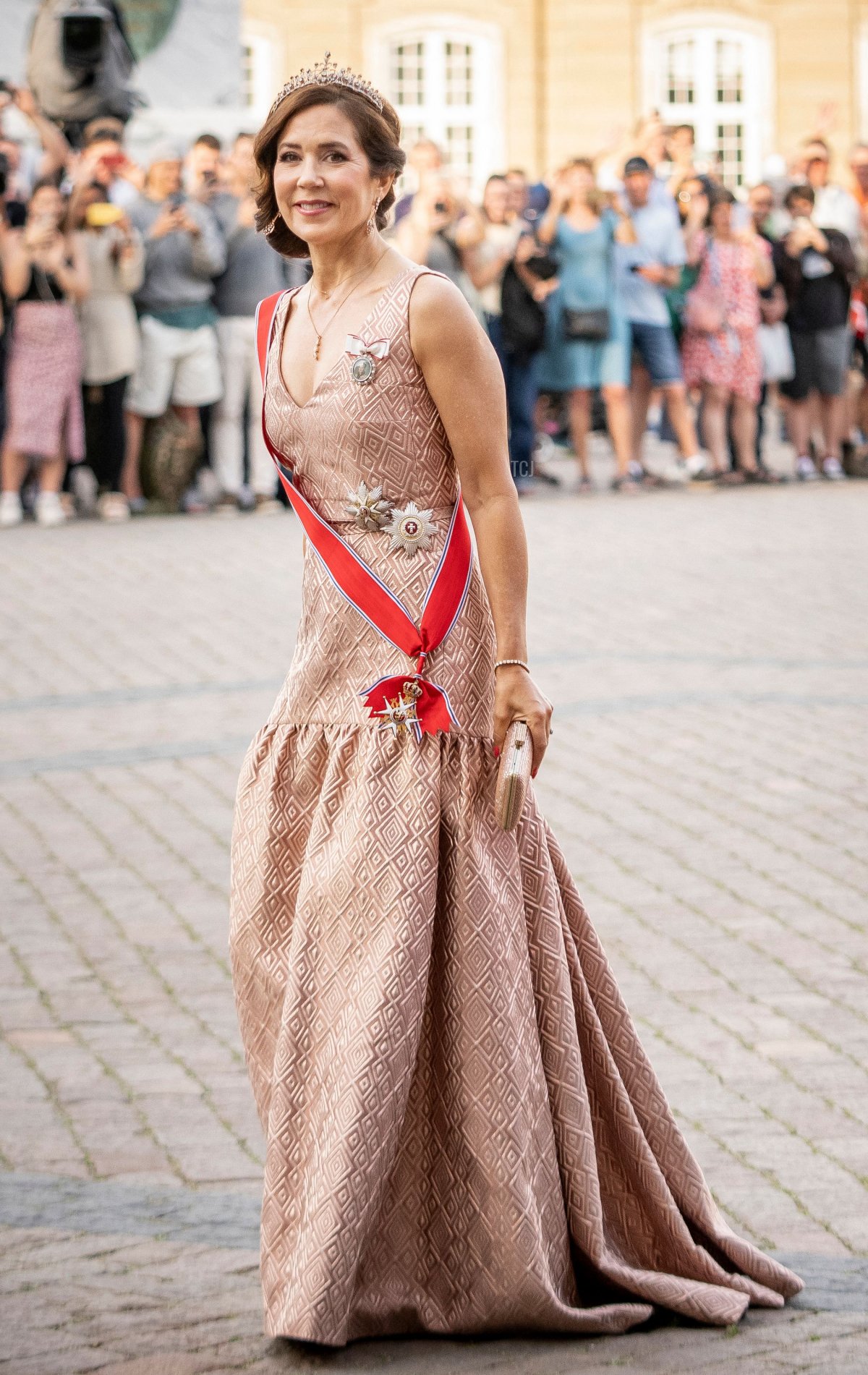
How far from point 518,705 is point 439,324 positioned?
0.60 meters

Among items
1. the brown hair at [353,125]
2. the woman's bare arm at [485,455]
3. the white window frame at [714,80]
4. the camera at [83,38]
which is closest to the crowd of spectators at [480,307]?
the camera at [83,38]

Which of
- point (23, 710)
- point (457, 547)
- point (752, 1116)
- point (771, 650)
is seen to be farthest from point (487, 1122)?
point (771, 650)

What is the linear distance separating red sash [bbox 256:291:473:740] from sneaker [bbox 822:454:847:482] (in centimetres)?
1410

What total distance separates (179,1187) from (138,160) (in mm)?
15275

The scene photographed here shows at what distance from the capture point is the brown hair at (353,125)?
3.43 meters

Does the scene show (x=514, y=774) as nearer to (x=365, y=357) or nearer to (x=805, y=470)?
(x=365, y=357)

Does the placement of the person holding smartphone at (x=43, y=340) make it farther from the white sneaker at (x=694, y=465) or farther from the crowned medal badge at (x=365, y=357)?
the crowned medal badge at (x=365, y=357)

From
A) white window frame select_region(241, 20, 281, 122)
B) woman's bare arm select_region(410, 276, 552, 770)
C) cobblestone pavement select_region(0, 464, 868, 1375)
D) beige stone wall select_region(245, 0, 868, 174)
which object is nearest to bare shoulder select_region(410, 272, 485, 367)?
woman's bare arm select_region(410, 276, 552, 770)

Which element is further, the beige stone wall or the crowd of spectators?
the beige stone wall

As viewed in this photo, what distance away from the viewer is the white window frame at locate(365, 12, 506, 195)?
3338cm

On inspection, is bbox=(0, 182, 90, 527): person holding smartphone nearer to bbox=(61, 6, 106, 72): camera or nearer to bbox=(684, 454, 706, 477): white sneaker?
bbox=(61, 6, 106, 72): camera

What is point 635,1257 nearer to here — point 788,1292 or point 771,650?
point 788,1292

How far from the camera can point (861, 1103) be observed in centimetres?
461

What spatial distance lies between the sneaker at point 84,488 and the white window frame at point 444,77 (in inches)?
665
